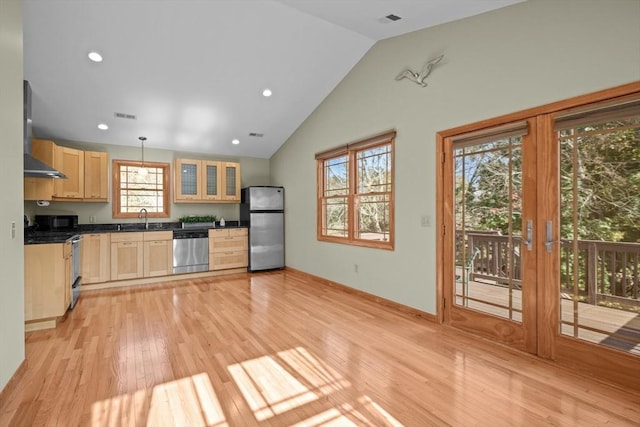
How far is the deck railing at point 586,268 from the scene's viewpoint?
2.16 metres

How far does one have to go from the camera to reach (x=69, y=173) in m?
4.92

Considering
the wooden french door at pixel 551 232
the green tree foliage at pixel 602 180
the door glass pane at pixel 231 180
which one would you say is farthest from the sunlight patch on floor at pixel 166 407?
the door glass pane at pixel 231 180

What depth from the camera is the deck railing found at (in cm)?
216

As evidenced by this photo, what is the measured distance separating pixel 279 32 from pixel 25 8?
2.43 metres

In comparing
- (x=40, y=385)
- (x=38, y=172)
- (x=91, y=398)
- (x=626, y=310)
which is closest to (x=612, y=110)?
(x=626, y=310)

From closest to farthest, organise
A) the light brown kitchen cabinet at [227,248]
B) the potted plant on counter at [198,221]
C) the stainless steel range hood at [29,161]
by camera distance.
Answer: the stainless steel range hood at [29,161]
the light brown kitchen cabinet at [227,248]
the potted plant on counter at [198,221]

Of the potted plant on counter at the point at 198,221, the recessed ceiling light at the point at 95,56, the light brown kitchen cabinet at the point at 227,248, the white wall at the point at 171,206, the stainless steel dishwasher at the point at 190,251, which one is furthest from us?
the potted plant on counter at the point at 198,221

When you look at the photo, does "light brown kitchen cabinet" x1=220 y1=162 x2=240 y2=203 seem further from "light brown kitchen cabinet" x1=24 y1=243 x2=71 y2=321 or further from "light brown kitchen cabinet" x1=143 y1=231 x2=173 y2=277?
"light brown kitchen cabinet" x1=24 y1=243 x2=71 y2=321

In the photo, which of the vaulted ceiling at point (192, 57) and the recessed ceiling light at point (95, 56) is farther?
the recessed ceiling light at point (95, 56)

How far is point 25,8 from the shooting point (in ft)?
9.85

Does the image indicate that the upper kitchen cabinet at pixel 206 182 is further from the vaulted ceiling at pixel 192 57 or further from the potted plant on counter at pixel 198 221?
the vaulted ceiling at pixel 192 57

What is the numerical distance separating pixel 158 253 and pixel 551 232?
5.49 metres

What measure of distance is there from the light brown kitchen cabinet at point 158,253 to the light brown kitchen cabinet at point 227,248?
0.70 m

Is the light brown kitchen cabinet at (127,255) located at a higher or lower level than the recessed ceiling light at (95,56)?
lower
